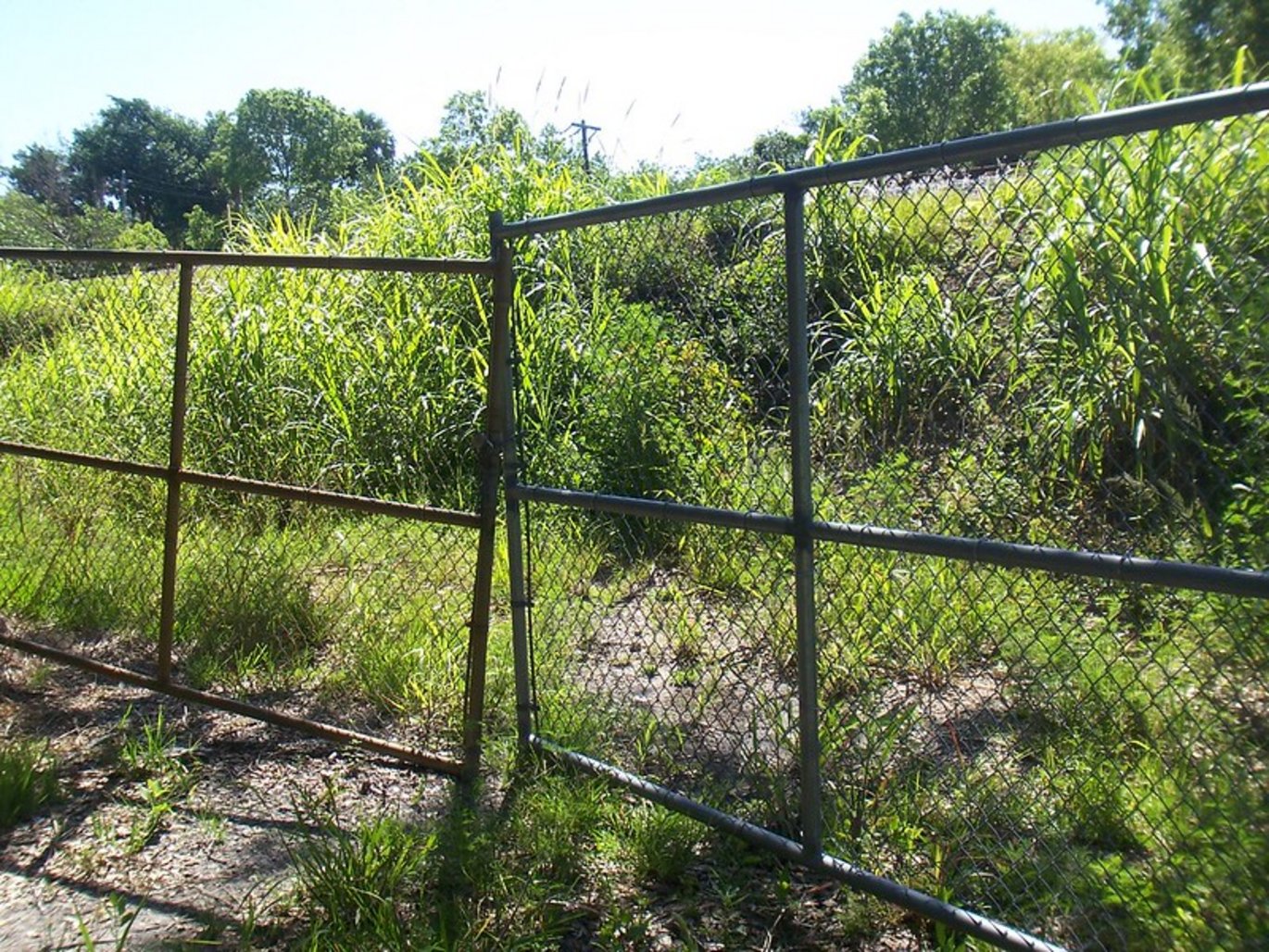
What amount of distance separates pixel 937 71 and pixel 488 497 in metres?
76.4

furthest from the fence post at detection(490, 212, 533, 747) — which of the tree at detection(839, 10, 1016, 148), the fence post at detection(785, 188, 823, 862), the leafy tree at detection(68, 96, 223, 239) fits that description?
the tree at detection(839, 10, 1016, 148)

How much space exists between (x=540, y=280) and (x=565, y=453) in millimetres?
1755

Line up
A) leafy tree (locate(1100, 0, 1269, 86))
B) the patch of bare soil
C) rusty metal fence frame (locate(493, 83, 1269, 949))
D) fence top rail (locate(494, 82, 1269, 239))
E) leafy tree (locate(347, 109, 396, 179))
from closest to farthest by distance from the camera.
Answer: fence top rail (locate(494, 82, 1269, 239)), rusty metal fence frame (locate(493, 83, 1269, 949)), the patch of bare soil, leafy tree (locate(1100, 0, 1269, 86)), leafy tree (locate(347, 109, 396, 179))

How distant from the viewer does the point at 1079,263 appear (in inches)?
143

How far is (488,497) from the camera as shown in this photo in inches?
131

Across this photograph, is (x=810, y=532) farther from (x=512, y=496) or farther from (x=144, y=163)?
(x=144, y=163)

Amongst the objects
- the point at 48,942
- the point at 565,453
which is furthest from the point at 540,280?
the point at 48,942

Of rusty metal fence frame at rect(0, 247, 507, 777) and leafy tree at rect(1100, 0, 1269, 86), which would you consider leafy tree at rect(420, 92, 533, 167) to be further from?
leafy tree at rect(1100, 0, 1269, 86)

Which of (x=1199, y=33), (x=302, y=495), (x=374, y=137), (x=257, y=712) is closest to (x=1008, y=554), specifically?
(x=302, y=495)

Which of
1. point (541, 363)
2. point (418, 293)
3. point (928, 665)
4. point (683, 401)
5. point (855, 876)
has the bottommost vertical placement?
point (855, 876)

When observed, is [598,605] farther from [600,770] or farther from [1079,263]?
[1079,263]

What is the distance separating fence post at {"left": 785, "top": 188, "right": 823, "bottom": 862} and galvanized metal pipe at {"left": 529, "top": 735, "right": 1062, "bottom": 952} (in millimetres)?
81

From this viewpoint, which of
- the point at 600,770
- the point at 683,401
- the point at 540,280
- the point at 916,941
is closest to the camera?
the point at 916,941

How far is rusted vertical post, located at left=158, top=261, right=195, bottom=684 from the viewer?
3818 millimetres
